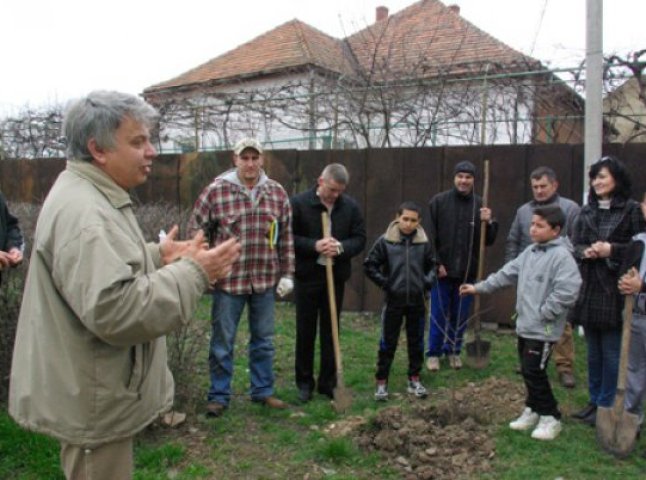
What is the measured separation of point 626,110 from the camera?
7.59 metres

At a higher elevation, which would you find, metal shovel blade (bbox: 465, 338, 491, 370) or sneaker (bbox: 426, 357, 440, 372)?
metal shovel blade (bbox: 465, 338, 491, 370)

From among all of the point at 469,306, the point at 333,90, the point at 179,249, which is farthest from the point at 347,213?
the point at 333,90

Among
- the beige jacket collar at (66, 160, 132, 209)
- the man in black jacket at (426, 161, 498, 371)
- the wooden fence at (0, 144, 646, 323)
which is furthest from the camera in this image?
the wooden fence at (0, 144, 646, 323)

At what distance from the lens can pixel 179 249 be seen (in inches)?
97.8

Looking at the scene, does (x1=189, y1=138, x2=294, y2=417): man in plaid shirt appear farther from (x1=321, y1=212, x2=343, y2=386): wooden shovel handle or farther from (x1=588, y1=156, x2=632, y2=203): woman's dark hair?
(x1=588, y1=156, x2=632, y2=203): woman's dark hair

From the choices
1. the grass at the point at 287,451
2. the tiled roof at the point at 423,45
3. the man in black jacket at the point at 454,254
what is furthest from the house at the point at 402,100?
the grass at the point at 287,451

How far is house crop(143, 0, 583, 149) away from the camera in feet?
27.0

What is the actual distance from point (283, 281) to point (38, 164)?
719 cm

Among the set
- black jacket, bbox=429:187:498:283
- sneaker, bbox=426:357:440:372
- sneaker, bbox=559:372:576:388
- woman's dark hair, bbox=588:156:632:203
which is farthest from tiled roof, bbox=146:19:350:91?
woman's dark hair, bbox=588:156:632:203

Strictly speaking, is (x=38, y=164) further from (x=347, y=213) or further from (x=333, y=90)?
(x=347, y=213)

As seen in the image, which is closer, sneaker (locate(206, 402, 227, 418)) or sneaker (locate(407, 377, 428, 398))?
sneaker (locate(206, 402, 227, 418))

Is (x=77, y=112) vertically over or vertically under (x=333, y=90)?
under

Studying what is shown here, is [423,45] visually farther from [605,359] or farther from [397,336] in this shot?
[605,359]

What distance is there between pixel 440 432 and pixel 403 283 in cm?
129
